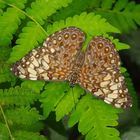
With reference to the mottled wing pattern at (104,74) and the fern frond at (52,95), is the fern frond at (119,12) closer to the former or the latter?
the mottled wing pattern at (104,74)

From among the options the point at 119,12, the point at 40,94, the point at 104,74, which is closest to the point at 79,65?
the point at 104,74

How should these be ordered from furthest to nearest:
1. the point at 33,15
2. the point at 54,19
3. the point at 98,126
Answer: the point at 54,19 < the point at 33,15 < the point at 98,126

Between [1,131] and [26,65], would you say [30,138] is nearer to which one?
[1,131]

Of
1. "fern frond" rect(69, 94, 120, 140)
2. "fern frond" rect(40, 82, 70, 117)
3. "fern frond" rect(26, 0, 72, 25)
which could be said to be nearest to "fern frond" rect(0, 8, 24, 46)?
→ "fern frond" rect(26, 0, 72, 25)

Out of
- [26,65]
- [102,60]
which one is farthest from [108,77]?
[26,65]

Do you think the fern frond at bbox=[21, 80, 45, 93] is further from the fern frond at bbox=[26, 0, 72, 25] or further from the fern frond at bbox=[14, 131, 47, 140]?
the fern frond at bbox=[26, 0, 72, 25]

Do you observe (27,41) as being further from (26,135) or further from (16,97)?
(26,135)

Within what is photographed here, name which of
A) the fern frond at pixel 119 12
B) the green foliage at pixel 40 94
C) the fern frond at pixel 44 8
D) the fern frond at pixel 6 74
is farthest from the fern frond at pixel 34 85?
the fern frond at pixel 119 12
